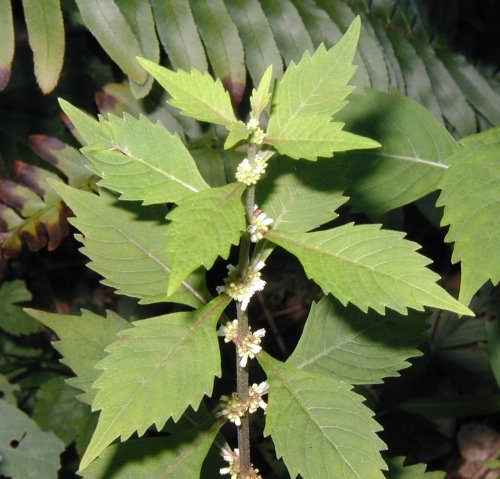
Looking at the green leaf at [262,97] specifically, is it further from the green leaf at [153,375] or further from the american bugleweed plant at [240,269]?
the green leaf at [153,375]

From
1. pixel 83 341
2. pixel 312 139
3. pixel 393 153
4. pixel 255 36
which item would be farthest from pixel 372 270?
pixel 255 36

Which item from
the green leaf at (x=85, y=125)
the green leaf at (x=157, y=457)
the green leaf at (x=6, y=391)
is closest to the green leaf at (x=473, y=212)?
the green leaf at (x=157, y=457)

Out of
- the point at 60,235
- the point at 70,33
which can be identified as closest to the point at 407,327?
the point at 60,235

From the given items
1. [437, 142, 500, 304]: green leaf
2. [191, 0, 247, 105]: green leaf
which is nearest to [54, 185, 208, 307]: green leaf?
[437, 142, 500, 304]: green leaf

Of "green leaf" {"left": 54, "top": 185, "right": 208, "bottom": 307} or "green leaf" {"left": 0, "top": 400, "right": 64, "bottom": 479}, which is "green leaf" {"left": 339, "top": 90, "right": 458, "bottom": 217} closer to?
"green leaf" {"left": 54, "top": 185, "right": 208, "bottom": 307}

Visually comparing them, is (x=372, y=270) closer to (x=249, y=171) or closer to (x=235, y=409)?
(x=249, y=171)

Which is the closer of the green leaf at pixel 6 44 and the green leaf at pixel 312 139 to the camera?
the green leaf at pixel 312 139
